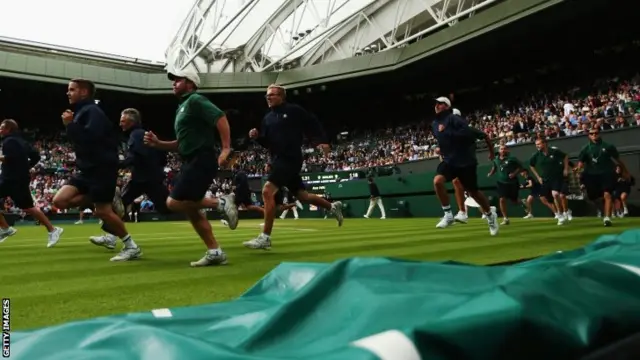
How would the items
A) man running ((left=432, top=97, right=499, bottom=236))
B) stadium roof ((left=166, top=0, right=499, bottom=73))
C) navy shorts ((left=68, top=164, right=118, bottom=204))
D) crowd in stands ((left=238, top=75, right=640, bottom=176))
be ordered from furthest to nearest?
stadium roof ((left=166, top=0, right=499, bottom=73)), crowd in stands ((left=238, top=75, right=640, bottom=176)), man running ((left=432, top=97, right=499, bottom=236)), navy shorts ((left=68, top=164, right=118, bottom=204))

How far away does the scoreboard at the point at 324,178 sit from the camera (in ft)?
99.6

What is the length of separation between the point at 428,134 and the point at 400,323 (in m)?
33.1

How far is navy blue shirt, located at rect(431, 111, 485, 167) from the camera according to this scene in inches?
368

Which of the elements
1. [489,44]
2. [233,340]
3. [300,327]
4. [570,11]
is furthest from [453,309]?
[489,44]

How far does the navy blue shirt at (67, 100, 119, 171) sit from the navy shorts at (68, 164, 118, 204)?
0.06 meters

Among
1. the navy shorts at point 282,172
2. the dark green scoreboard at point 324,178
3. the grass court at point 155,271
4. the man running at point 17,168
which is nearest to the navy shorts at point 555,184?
the grass court at point 155,271

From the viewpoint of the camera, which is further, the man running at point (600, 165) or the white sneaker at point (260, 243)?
the man running at point (600, 165)

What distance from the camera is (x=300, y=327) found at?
1.61 meters

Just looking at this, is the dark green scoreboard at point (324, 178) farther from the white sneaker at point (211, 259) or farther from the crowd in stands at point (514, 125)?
the white sneaker at point (211, 259)

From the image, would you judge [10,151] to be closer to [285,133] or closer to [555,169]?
[285,133]

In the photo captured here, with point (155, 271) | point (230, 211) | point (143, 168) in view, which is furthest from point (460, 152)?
point (155, 271)

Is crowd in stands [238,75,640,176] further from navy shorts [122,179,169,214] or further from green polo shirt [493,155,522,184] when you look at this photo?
navy shorts [122,179,169,214]

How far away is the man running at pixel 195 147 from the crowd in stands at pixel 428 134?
14678 millimetres

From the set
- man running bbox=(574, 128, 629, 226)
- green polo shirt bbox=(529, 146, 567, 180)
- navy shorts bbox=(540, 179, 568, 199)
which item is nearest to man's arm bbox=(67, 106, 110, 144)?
man running bbox=(574, 128, 629, 226)
